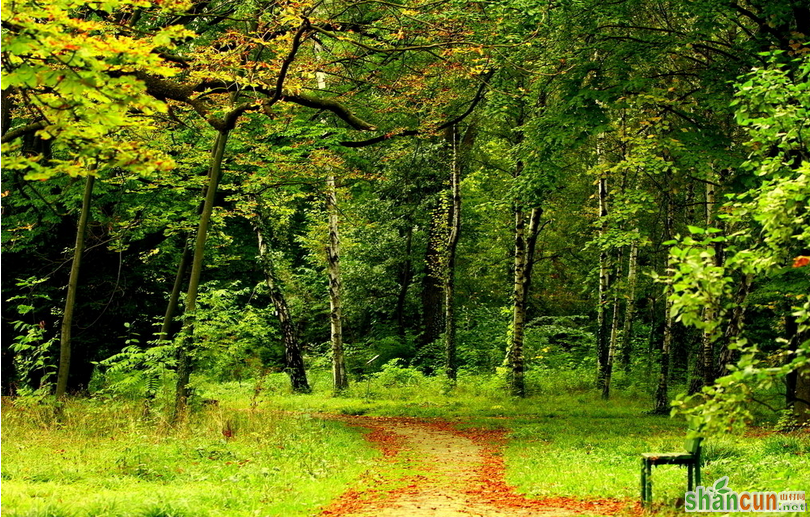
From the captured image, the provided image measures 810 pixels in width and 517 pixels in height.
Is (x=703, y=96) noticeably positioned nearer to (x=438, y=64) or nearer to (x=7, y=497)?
(x=438, y=64)

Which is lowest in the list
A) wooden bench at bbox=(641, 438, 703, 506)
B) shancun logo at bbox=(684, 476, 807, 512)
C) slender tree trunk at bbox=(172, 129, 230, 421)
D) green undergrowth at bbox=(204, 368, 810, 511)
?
green undergrowth at bbox=(204, 368, 810, 511)

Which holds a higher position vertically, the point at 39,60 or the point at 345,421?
the point at 39,60

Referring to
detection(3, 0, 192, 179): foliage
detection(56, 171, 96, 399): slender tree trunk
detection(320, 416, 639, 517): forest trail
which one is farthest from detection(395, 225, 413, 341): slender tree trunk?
detection(3, 0, 192, 179): foliage

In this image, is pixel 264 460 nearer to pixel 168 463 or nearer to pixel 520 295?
pixel 168 463

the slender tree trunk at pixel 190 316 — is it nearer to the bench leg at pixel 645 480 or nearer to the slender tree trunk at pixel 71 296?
the slender tree trunk at pixel 71 296

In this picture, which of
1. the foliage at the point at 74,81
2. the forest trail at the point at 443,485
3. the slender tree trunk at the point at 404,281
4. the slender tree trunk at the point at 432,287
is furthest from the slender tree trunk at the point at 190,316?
the slender tree trunk at the point at 404,281

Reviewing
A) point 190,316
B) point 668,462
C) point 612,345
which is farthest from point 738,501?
point 612,345

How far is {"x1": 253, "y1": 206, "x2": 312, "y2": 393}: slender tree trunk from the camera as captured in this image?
2133 cm

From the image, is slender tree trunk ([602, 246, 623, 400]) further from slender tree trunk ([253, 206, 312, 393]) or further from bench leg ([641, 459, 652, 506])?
bench leg ([641, 459, 652, 506])

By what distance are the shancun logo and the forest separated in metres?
0.39

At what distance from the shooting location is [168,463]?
8.80 m

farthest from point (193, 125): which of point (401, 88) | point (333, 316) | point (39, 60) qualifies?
point (39, 60)

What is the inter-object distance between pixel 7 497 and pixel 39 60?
3.91m

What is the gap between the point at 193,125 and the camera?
15.8 metres
